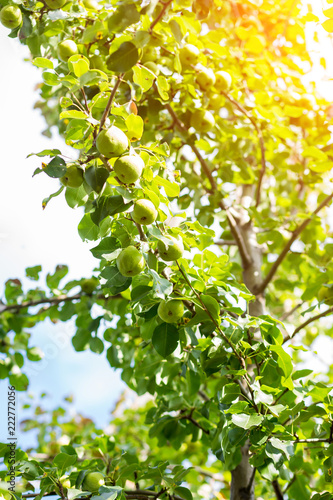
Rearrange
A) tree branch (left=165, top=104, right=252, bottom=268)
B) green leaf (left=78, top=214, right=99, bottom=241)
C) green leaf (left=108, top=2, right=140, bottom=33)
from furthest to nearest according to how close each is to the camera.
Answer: tree branch (left=165, top=104, right=252, bottom=268) < green leaf (left=78, top=214, right=99, bottom=241) < green leaf (left=108, top=2, right=140, bottom=33)

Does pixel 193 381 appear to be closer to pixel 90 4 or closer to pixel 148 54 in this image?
pixel 148 54

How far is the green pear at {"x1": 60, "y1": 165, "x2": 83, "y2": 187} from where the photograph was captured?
4.11ft

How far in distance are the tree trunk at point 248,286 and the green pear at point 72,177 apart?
4.33 ft

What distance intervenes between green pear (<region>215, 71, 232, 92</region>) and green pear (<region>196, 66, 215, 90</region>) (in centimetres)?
12

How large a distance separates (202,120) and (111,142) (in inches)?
40.8

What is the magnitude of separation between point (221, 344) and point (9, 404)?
1.30 metres

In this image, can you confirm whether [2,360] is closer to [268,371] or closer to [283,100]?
[268,371]

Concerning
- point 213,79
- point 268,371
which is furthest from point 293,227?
point 268,371

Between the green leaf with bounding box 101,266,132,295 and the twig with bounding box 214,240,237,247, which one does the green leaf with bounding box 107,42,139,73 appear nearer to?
the green leaf with bounding box 101,266,132,295

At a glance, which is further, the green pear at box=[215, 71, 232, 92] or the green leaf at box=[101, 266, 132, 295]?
the green pear at box=[215, 71, 232, 92]

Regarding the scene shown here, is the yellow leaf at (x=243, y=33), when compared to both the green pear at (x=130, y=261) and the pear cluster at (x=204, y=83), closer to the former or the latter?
the pear cluster at (x=204, y=83)

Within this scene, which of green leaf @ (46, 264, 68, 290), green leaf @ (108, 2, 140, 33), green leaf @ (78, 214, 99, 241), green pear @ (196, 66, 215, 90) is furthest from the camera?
green leaf @ (46, 264, 68, 290)

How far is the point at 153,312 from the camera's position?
54.3 inches

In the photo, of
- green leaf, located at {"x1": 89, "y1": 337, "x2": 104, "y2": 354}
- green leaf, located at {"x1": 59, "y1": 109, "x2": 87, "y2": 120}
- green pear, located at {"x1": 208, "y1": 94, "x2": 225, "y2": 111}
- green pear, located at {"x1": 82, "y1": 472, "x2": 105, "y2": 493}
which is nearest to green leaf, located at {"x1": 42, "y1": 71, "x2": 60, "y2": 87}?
green leaf, located at {"x1": 59, "y1": 109, "x2": 87, "y2": 120}
